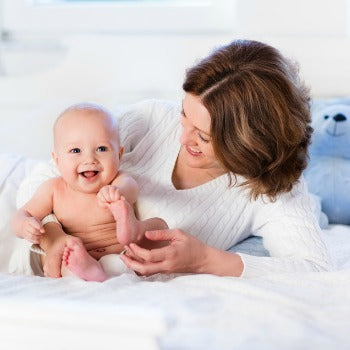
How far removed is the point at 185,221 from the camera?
1.70m

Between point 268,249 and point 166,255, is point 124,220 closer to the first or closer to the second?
point 166,255

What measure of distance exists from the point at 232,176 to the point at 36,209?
0.46m

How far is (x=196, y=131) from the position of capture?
5.21 ft

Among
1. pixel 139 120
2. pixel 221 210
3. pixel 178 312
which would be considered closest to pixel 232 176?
pixel 221 210

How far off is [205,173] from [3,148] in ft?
3.45

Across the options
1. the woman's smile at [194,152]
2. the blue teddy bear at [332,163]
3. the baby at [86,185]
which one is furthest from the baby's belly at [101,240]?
the blue teddy bear at [332,163]

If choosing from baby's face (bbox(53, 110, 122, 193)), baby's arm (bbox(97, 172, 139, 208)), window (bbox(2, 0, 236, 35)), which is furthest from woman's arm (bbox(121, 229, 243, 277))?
window (bbox(2, 0, 236, 35))

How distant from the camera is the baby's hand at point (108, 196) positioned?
4.79 feet

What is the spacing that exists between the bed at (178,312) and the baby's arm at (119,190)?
0.52 feet

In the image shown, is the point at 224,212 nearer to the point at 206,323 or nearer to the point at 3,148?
the point at 206,323

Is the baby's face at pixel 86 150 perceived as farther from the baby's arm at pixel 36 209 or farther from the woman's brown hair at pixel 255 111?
the woman's brown hair at pixel 255 111

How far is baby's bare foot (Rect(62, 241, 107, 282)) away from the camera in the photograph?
4.73ft

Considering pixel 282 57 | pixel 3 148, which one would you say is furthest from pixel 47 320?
pixel 3 148

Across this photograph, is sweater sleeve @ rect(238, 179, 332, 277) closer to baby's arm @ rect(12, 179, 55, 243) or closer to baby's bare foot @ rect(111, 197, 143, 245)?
baby's bare foot @ rect(111, 197, 143, 245)
